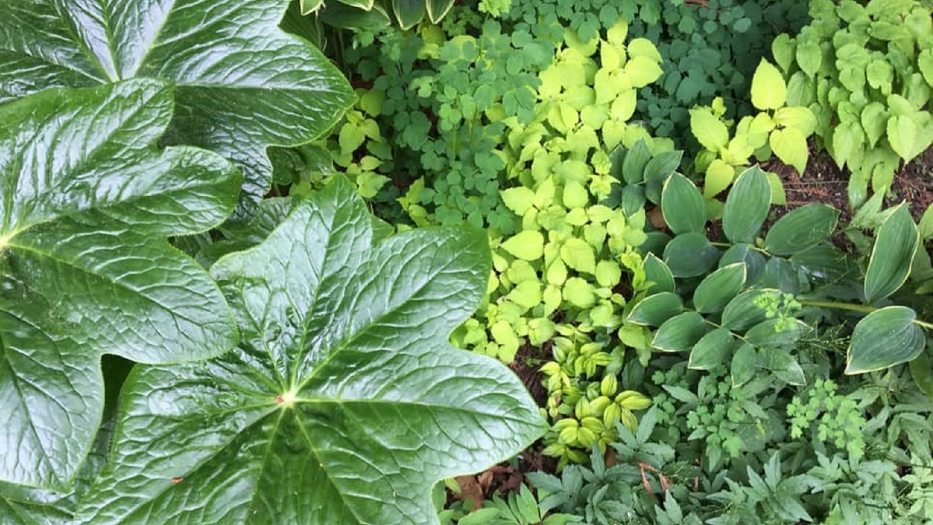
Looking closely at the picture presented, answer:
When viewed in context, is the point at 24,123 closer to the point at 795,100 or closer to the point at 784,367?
the point at 784,367

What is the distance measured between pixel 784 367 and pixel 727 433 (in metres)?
0.23

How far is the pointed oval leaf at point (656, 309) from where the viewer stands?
2.00m

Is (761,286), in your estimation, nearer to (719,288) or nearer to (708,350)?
(719,288)

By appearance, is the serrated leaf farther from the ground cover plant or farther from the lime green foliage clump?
the lime green foliage clump

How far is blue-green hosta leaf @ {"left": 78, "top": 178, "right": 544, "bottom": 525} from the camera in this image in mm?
878

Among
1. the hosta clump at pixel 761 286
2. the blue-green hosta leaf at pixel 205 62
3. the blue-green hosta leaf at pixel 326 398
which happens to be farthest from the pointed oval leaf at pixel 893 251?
the blue-green hosta leaf at pixel 205 62

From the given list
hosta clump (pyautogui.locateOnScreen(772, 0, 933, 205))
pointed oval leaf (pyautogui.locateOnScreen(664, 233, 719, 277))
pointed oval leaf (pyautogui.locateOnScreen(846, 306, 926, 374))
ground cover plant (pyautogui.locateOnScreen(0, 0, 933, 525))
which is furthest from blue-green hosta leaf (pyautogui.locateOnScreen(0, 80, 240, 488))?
hosta clump (pyautogui.locateOnScreen(772, 0, 933, 205))

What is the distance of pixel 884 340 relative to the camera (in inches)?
72.8

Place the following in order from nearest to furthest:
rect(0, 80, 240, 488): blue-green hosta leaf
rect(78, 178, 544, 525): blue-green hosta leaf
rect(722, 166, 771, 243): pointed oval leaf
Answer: rect(0, 80, 240, 488): blue-green hosta leaf → rect(78, 178, 544, 525): blue-green hosta leaf → rect(722, 166, 771, 243): pointed oval leaf

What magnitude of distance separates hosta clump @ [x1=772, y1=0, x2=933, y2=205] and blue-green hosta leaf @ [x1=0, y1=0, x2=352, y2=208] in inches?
68.3

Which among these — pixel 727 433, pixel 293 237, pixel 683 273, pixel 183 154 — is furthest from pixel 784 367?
pixel 183 154

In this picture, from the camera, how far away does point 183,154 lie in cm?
87

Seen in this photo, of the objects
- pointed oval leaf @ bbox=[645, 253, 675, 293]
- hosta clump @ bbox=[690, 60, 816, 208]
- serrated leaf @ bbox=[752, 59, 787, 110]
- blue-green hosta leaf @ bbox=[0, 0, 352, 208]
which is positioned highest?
blue-green hosta leaf @ bbox=[0, 0, 352, 208]

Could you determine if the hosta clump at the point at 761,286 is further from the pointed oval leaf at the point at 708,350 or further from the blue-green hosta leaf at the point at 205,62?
the blue-green hosta leaf at the point at 205,62
